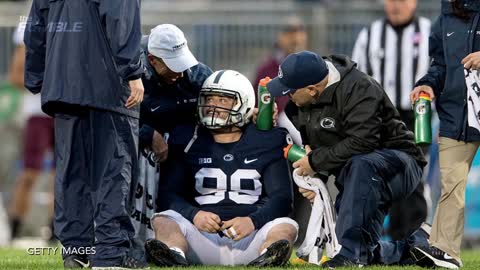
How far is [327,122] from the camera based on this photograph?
29.6 ft

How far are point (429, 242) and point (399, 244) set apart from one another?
513 mm

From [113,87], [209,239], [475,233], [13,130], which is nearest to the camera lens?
[113,87]

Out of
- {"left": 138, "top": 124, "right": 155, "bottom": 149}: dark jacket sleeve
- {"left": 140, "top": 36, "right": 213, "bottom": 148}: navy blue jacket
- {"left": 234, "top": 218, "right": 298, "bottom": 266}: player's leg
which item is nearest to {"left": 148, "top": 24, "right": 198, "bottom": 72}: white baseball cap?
{"left": 140, "top": 36, "right": 213, "bottom": 148}: navy blue jacket

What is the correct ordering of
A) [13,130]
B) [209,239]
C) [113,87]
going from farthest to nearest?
[13,130]
[209,239]
[113,87]

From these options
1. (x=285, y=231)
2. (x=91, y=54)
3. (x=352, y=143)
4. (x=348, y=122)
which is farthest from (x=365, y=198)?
(x=91, y=54)

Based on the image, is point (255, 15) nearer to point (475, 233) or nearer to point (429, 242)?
point (475, 233)

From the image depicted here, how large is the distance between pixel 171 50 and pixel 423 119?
1.77 m

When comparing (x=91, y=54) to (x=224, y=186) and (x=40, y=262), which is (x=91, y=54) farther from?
(x=40, y=262)

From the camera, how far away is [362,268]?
28.2ft

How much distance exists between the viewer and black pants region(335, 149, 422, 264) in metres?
8.72

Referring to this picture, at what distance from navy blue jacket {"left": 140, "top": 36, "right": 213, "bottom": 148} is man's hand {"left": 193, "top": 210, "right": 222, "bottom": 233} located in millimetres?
821

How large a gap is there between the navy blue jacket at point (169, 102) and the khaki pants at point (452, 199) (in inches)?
75.9

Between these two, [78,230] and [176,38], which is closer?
[78,230]

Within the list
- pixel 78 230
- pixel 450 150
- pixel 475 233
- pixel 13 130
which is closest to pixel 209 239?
pixel 78 230
